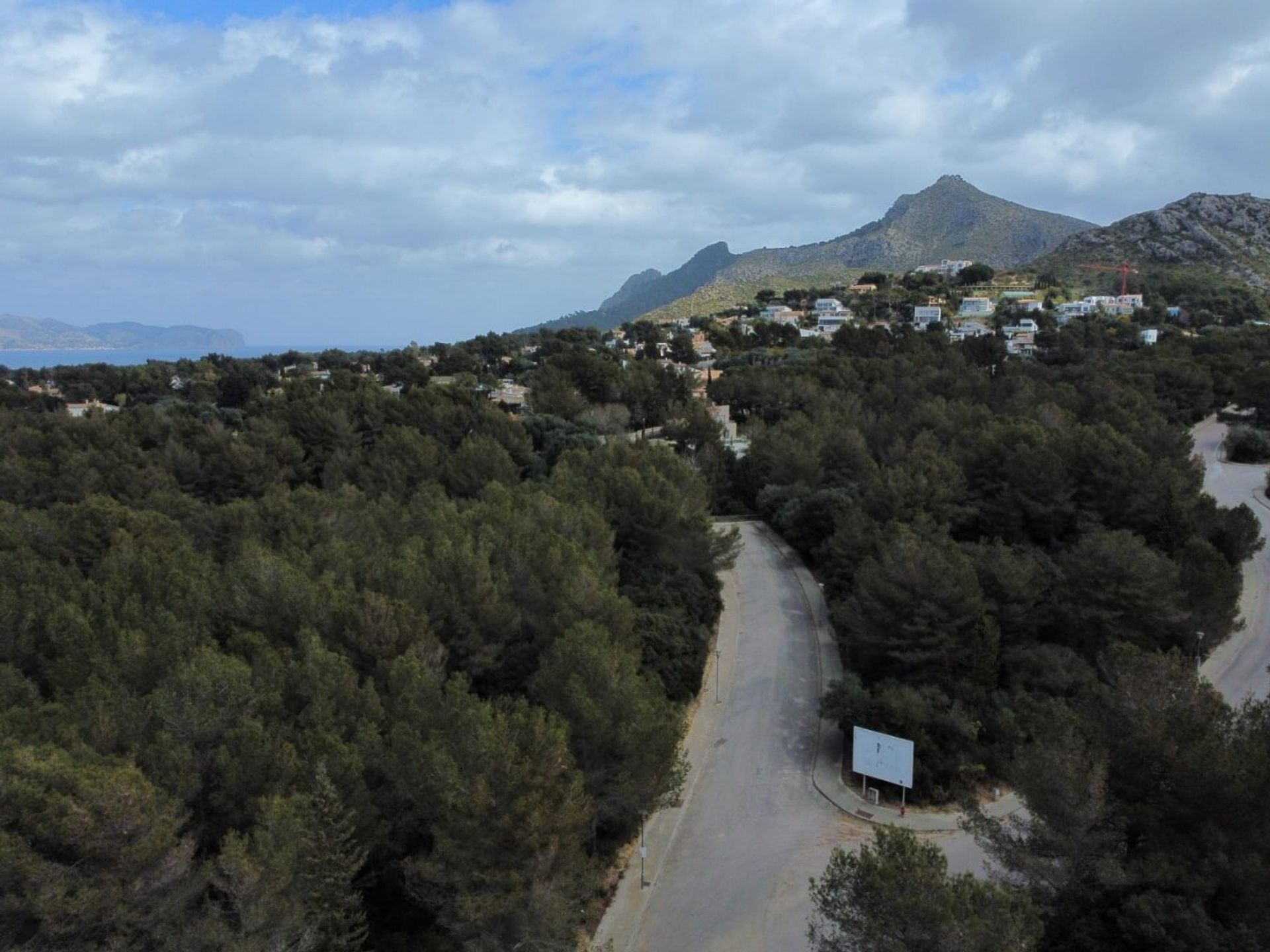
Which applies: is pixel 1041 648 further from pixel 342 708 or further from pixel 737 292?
pixel 737 292

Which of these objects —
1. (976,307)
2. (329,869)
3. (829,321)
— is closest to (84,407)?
(329,869)

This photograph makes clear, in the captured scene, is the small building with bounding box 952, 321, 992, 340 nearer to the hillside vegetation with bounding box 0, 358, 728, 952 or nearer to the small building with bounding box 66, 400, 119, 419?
the hillside vegetation with bounding box 0, 358, 728, 952

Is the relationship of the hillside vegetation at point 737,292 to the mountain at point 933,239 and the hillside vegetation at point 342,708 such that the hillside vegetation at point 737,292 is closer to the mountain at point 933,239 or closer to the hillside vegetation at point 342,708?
the mountain at point 933,239

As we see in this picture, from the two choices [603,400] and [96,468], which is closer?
[96,468]

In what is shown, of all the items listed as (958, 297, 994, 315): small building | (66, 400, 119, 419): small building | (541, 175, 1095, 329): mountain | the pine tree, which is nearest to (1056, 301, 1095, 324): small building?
Answer: (958, 297, 994, 315): small building

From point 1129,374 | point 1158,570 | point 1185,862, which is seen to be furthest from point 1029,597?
point 1129,374

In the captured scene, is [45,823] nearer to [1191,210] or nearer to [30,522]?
[30,522]
